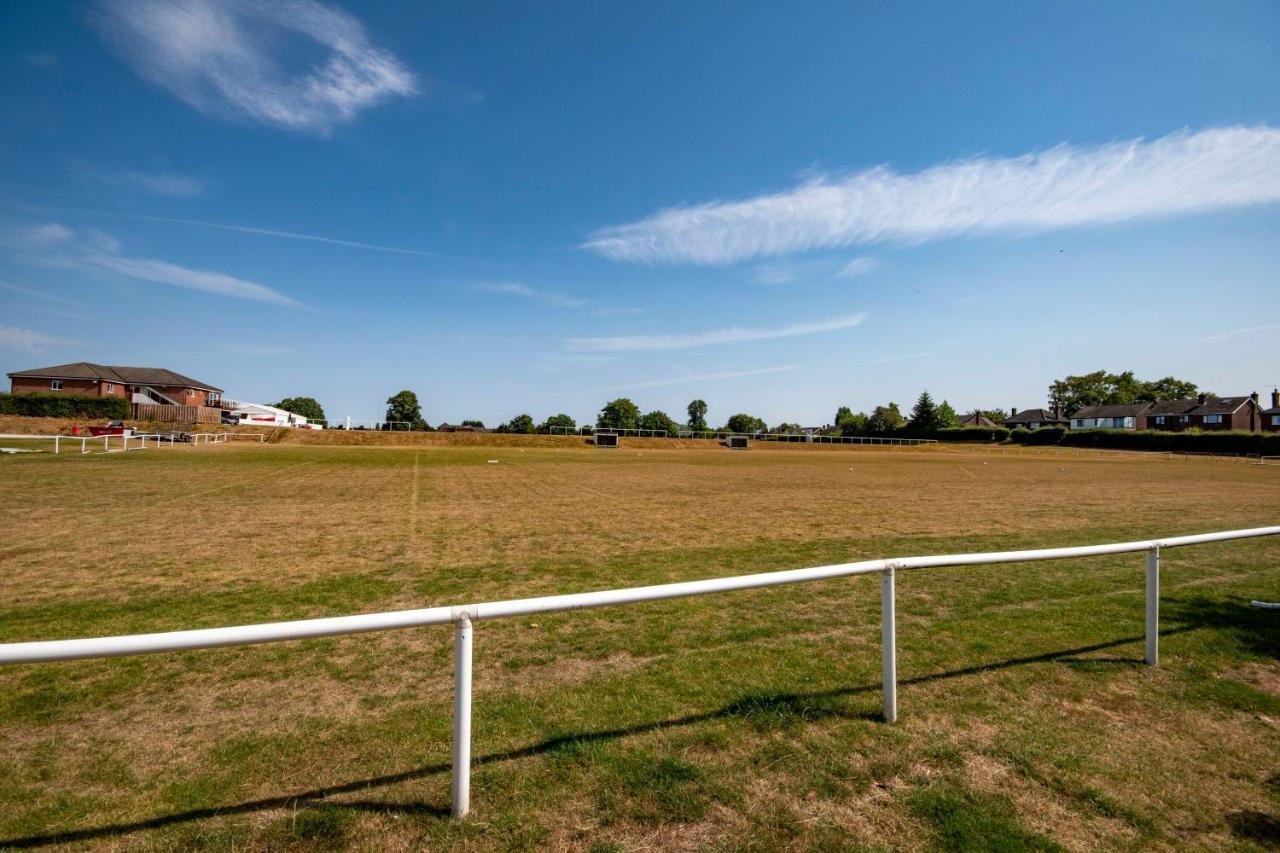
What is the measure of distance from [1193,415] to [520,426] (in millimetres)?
110785

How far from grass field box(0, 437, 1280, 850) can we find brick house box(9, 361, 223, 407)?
76.6 meters

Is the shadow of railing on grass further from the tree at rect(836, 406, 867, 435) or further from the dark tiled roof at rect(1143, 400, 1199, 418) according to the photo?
the tree at rect(836, 406, 867, 435)

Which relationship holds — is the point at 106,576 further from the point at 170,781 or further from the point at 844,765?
the point at 844,765

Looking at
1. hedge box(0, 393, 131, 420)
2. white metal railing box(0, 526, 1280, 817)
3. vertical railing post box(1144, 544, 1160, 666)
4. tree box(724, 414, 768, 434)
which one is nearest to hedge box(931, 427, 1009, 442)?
tree box(724, 414, 768, 434)

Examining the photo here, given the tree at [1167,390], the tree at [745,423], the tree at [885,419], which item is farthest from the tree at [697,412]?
the tree at [1167,390]

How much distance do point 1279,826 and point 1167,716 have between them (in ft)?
4.40

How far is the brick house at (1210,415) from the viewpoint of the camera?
93.2m

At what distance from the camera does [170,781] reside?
357cm

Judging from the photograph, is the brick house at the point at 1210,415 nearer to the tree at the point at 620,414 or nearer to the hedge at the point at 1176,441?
the hedge at the point at 1176,441

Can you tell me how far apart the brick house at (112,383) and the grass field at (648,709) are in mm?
76580

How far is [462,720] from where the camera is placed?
3.12 meters

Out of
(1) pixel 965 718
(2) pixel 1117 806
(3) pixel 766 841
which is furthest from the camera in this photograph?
(1) pixel 965 718

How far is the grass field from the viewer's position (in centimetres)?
318

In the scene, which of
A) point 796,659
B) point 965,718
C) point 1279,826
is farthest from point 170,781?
point 1279,826
